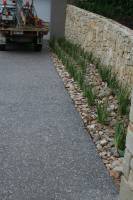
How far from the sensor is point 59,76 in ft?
35.7

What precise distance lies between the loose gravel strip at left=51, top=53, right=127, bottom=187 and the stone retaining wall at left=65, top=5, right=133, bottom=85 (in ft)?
1.75

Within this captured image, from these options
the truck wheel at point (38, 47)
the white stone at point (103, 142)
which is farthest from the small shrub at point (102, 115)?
the truck wheel at point (38, 47)

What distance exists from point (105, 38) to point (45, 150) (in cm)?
534

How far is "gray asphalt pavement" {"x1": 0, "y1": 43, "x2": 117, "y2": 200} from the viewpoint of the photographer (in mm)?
4820

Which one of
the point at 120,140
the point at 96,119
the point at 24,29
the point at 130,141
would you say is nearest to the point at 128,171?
the point at 130,141

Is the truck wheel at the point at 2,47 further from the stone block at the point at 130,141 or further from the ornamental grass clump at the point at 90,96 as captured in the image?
the stone block at the point at 130,141

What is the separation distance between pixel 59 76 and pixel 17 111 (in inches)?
129

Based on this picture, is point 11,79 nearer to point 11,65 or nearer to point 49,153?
point 11,65

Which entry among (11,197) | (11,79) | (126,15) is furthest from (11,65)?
(11,197)

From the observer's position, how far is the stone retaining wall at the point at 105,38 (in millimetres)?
8539

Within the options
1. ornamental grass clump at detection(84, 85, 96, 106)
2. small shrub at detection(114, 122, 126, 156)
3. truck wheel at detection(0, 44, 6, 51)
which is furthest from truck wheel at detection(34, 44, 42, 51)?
small shrub at detection(114, 122, 126, 156)

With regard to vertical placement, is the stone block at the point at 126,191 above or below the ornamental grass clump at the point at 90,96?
above

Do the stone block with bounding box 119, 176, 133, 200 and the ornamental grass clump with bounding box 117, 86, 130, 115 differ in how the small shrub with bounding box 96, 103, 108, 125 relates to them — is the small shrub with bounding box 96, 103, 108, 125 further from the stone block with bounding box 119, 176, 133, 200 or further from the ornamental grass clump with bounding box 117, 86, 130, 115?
the stone block with bounding box 119, 176, 133, 200

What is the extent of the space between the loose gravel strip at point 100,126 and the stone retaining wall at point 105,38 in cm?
53
